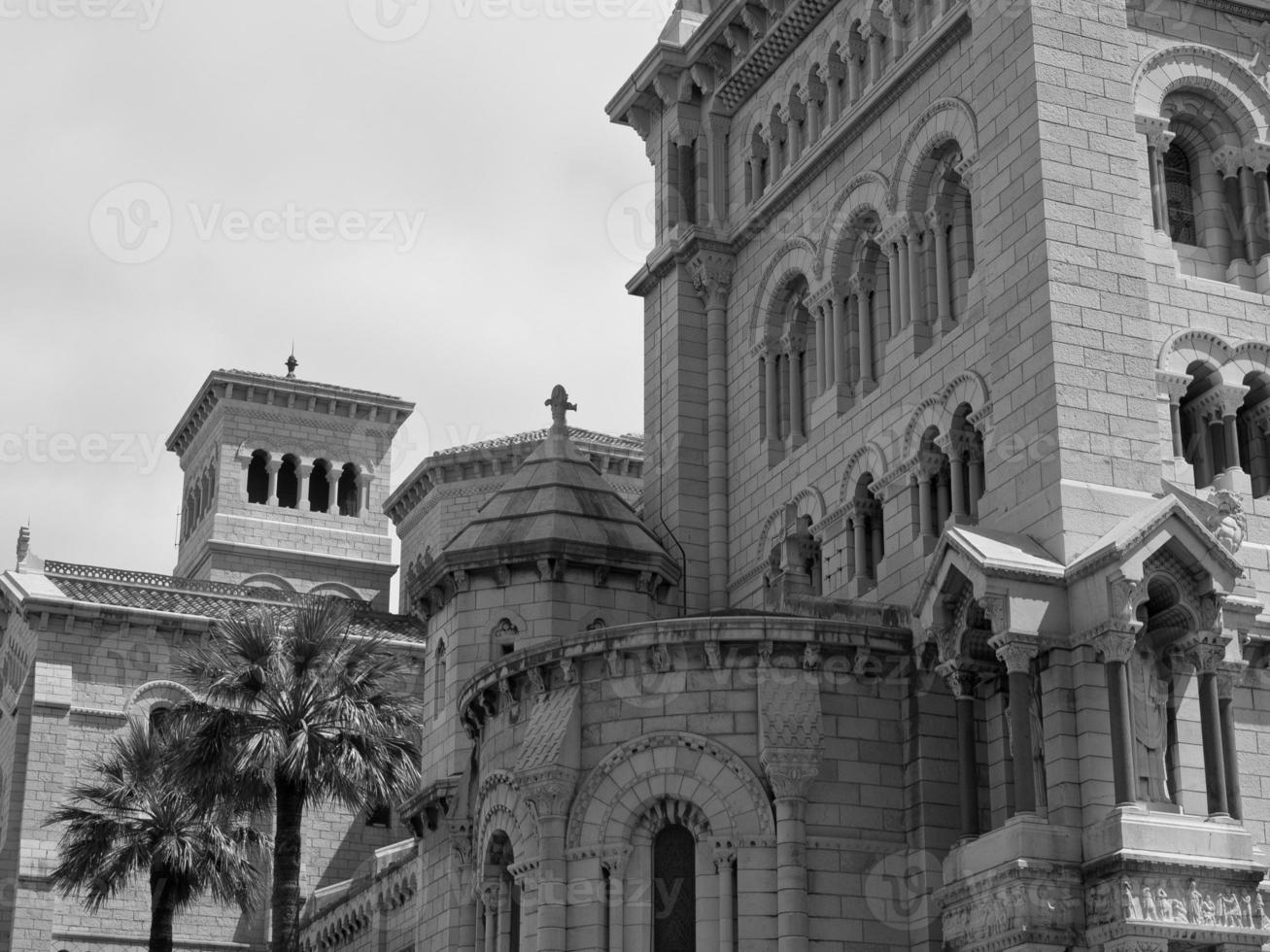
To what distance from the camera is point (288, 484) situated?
224ft

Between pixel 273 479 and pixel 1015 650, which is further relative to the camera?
pixel 273 479

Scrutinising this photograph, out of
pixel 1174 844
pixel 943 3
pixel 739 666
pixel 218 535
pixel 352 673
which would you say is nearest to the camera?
pixel 1174 844

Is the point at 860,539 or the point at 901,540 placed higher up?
the point at 860,539

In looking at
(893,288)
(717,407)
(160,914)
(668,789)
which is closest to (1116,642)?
(668,789)

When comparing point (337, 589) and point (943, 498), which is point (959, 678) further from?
point (337, 589)

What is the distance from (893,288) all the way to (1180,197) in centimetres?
479

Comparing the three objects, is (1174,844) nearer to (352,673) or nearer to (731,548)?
(731,548)

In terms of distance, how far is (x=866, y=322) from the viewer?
35.8m

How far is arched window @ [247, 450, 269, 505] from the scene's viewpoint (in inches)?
2655

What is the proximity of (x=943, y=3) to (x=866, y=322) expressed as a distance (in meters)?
5.41

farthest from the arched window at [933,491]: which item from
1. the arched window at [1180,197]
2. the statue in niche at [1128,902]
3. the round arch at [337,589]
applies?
the round arch at [337,589]

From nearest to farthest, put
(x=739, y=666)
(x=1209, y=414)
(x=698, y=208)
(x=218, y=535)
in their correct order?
(x=739, y=666)
(x=1209, y=414)
(x=698, y=208)
(x=218, y=535)

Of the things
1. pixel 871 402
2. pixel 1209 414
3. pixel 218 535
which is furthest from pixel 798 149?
pixel 218 535

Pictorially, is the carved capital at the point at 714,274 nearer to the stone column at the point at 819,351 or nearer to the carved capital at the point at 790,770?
the stone column at the point at 819,351
